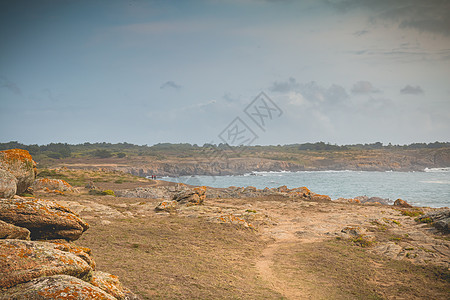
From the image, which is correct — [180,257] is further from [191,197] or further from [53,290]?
[191,197]

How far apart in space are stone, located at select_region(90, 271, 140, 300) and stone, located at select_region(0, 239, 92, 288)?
10.2 inches

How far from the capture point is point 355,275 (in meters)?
11.2

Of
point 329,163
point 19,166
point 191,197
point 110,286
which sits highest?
point 329,163

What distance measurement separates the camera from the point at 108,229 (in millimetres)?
14281

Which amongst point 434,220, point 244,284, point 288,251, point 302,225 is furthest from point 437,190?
point 244,284

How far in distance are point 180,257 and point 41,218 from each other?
17.8 feet

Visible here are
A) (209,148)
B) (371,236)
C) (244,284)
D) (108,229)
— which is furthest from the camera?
(209,148)

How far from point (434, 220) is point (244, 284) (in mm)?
16896

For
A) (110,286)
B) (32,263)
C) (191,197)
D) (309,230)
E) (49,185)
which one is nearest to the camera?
(32,263)

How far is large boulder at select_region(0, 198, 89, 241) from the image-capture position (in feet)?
23.8

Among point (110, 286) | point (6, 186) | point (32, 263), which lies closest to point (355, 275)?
point (110, 286)

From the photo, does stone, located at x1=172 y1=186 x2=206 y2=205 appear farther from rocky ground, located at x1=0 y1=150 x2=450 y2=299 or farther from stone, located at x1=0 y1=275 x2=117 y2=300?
stone, located at x1=0 y1=275 x2=117 y2=300

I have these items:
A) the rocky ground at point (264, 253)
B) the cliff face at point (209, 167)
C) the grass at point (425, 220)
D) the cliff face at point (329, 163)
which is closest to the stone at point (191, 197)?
the rocky ground at point (264, 253)

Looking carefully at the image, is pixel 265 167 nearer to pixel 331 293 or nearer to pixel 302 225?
pixel 302 225
